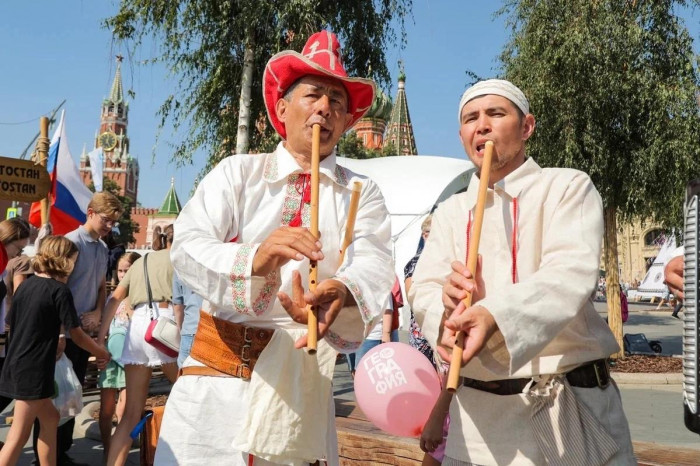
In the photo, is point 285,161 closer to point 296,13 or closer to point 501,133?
point 501,133

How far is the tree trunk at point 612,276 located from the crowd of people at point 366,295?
921 cm

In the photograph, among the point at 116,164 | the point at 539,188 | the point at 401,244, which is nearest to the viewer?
the point at 539,188

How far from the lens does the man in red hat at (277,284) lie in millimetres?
1950

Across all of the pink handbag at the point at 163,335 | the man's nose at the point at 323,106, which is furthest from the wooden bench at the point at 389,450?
the man's nose at the point at 323,106

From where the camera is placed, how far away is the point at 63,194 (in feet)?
25.9

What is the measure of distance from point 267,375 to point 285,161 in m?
0.70

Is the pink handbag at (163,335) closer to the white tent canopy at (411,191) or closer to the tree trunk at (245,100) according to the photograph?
the tree trunk at (245,100)

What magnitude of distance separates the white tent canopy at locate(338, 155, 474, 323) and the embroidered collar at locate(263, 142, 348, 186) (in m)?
12.5

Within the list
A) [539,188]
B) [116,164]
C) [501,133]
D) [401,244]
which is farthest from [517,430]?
[116,164]

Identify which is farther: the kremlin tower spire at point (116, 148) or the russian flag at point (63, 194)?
the kremlin tower spire at point (116, 148)

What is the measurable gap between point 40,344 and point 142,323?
0.95 m

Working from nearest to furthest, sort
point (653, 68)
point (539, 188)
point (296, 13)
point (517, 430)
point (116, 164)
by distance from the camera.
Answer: point (517, 430)
point (539, 188)
point (296, 13)
point (653, 68)
point (116, 164)

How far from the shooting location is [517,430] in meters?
1.89

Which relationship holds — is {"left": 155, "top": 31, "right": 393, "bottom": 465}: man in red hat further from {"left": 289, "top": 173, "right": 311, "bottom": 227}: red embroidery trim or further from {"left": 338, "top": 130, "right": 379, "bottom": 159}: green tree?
{"left": 338, "top": 130, "right": 379, "bottom": 159}: green tree
